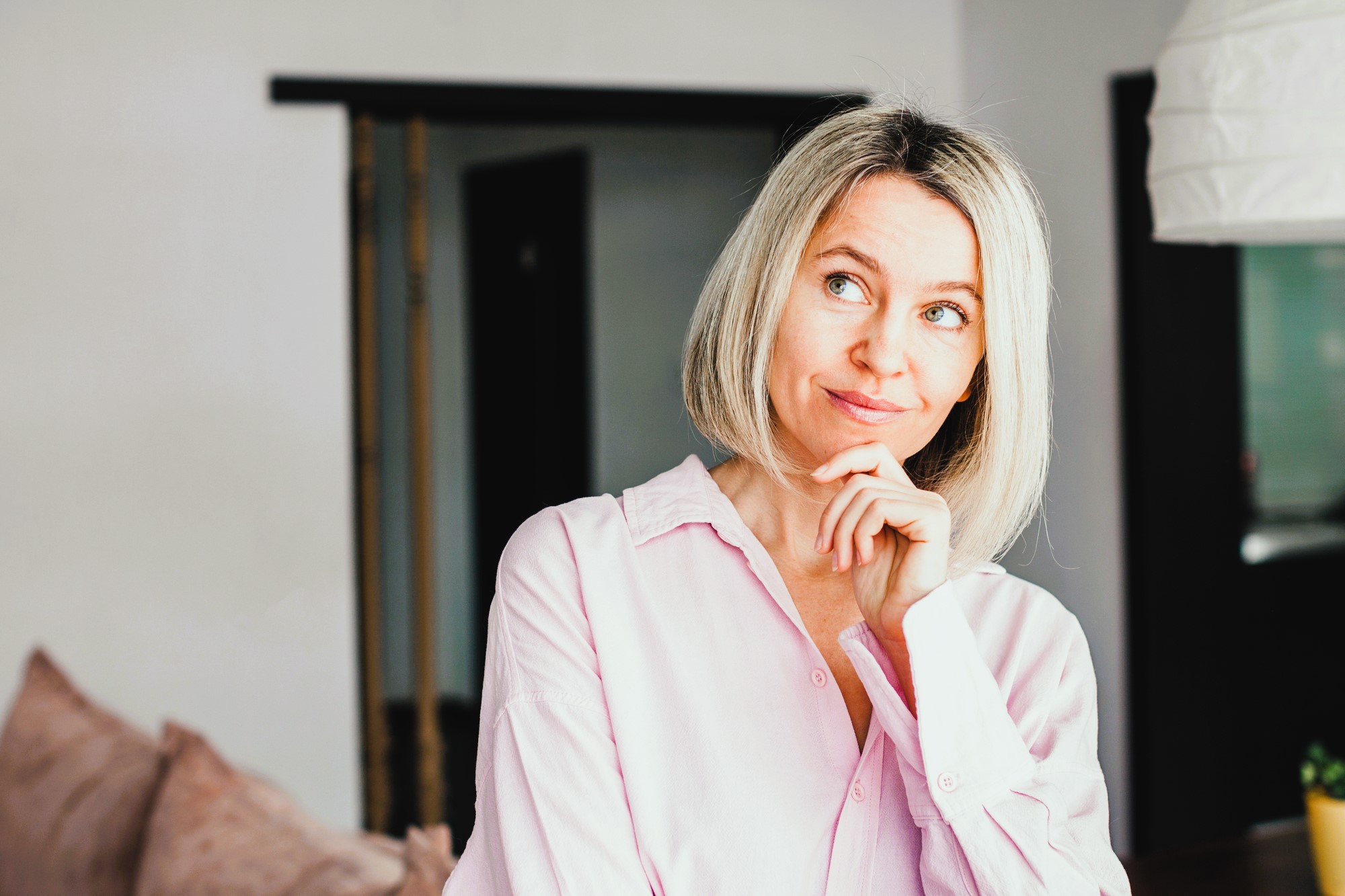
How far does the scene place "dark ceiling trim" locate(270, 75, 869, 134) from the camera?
3215 millimetres

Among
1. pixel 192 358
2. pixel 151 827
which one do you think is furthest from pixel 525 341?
pixel 151 827

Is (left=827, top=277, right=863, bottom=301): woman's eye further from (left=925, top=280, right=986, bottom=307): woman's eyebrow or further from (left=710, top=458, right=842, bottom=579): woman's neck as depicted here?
(left=710, top=458, right=842, bottom=579): woman's neck

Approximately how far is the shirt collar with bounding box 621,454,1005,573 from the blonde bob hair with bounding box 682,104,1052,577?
0.05 metres

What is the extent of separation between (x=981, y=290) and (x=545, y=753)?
0.53 metres

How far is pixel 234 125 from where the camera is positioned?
10.3ft

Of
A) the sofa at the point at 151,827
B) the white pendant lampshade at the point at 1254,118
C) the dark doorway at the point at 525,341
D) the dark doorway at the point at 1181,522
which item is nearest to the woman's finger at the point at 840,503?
the white pendant lampshade at the point at 1254,118

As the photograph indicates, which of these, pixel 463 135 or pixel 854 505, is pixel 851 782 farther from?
pixel 463 135

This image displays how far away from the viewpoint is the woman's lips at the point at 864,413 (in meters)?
1.04

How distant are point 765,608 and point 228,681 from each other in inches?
96.5

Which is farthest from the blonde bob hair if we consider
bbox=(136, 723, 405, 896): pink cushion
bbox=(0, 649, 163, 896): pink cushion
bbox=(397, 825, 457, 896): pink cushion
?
bbox=(0, 649, 163, 896): pink cushion

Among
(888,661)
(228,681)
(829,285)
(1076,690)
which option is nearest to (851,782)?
(888,661)

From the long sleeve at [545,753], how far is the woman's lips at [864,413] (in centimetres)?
26

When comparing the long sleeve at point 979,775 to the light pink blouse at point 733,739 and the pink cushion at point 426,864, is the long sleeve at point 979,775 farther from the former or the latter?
the pink cushion at point 426,864

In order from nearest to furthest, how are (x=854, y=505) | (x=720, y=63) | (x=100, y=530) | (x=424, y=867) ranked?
(x=854, y=505), (x=424, y=867), (x=100, y=530), (x=720, y=63)
